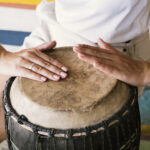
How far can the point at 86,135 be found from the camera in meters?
0.79

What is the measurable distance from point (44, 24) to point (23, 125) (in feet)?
2.00

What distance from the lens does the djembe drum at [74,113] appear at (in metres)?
0.78

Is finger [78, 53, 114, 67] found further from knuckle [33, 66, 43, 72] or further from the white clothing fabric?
the white clothing fabric

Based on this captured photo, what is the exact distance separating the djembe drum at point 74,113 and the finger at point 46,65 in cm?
3

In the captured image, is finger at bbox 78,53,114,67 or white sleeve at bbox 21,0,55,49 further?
white sleeve at bbox 21,0,55,49

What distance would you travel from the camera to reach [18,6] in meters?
2.03

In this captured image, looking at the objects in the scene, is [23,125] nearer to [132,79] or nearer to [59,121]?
[59,121]

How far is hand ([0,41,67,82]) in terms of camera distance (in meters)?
0.88

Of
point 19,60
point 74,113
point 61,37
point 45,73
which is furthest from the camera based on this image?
point 61,37

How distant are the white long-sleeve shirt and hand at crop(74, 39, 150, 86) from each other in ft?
0.43

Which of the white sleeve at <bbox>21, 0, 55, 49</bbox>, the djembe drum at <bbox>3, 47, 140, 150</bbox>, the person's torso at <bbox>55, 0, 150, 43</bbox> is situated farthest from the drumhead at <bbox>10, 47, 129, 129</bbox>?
the white sleeve at <bbox>21, 0, 55, 49</bbox>

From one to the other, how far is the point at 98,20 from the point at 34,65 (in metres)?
0.33

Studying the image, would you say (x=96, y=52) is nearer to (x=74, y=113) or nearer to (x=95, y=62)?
(x=95, y=62)

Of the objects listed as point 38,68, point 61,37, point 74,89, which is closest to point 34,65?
point 38,68
